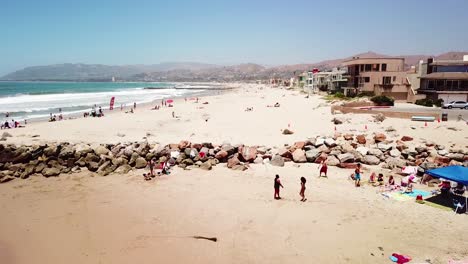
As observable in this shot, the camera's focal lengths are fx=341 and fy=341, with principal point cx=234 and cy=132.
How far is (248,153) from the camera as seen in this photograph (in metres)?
16.9

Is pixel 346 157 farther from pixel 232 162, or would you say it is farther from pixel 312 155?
pixel 232 162

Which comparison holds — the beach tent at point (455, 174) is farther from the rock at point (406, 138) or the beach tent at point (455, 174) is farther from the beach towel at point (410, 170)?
the rock at point (406, 138)

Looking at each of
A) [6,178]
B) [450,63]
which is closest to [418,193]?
[6,178]

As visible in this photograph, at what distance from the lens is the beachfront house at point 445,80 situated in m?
36.1

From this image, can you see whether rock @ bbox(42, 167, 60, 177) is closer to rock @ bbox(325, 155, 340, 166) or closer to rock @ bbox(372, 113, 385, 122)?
rock @ bbox(325, 155, 340, 166)

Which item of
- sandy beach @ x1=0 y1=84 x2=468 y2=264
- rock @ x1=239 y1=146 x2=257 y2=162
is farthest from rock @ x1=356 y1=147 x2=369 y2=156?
rock @ x1=239 y1=146 x2=257 y2=162

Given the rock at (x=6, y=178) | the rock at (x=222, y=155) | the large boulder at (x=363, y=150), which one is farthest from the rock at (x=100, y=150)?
the large boulder at (x=363, y=150)

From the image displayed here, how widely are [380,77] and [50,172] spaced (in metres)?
39.6

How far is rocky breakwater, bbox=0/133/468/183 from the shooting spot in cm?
1588

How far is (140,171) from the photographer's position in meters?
16.3

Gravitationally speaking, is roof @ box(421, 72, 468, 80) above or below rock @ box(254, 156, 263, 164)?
above

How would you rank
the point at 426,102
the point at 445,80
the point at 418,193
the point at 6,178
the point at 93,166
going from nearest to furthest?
the point at 418,193 < the point at 6,178 < the point at 93,166 < the point at 426,102 < the point at 445,80

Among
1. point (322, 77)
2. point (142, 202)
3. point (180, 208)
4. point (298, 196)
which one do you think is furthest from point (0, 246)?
Result: point (322, 77)

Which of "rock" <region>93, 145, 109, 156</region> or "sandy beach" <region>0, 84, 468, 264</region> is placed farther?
"rock" <region>93, 145, 109, 156</region>
